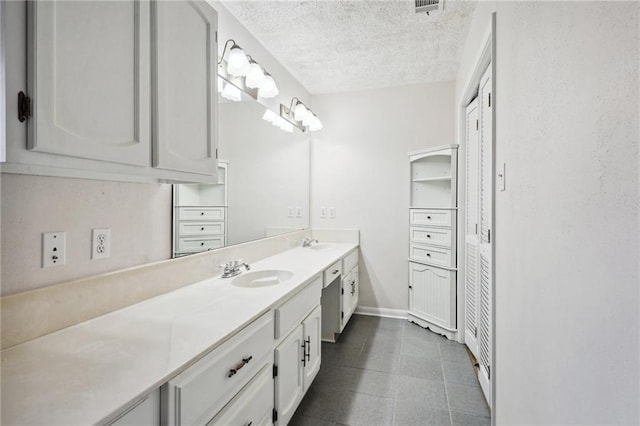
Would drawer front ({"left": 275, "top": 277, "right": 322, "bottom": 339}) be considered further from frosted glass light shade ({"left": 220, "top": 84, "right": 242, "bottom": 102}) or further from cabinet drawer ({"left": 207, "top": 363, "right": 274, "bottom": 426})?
frosted glass light shade ({"left": 220, "top": 84, "right": 242, "bottom": 102})

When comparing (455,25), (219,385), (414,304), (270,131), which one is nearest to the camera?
(219,385)

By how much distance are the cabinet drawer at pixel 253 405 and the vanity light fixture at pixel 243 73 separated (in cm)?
169

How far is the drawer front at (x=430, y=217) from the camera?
2.71 metres

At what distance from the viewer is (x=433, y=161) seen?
3066 mm

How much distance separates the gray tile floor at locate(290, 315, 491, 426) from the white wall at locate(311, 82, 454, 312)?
755 mm

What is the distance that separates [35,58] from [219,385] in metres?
1.00

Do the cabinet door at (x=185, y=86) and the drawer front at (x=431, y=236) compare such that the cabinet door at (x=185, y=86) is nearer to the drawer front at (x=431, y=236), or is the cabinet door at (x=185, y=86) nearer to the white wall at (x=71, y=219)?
the white wall at (x=71, y=219)

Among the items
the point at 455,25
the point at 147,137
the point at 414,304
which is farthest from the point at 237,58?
the point at 414,304

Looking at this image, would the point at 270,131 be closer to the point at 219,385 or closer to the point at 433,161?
the point at 433,161

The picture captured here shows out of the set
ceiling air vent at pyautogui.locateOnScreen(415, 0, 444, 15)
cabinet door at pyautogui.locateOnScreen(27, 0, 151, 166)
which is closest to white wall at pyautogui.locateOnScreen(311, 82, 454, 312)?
ceiling air vent at pyautogui.locateOnScreen(415, 0, 444, 15)

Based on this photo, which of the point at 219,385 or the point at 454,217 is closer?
the point at 219,385

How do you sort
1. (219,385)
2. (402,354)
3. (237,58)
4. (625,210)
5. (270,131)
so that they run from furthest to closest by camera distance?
(270,131)
(402,354)
(237,58)
(219,385)
(625,210)

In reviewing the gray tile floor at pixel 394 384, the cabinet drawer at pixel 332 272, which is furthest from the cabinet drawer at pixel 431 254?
the cabinet drawer at pixel 332 272

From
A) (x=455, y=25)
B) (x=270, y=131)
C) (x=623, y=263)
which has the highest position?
(x=455, y=25)
